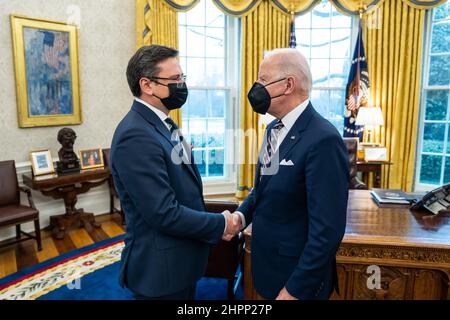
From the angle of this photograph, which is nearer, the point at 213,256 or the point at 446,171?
the point at 213,256

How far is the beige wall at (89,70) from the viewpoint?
4055 millimetres

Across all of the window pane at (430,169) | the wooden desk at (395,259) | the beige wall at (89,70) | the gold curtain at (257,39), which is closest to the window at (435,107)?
the window pane at (430,169)

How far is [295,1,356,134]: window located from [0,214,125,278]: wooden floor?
3.70 meters

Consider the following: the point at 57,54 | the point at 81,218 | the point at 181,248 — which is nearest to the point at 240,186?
the point at 81,218

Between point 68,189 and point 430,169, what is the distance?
5185mm

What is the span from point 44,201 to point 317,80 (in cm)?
433

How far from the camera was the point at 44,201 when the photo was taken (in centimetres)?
447

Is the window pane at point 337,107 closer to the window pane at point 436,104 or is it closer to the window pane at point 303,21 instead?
the window pane at point 303,21

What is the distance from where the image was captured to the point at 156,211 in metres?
1.38

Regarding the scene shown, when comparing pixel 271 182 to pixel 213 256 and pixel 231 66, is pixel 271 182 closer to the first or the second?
pixel 213 256

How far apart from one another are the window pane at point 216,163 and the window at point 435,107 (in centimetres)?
307

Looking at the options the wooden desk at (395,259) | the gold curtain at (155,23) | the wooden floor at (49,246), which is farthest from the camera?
the gold curtain at (155,23)

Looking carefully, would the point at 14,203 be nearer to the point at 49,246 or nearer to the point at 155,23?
the point at 49,246

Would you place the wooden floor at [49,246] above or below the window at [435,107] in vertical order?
below
